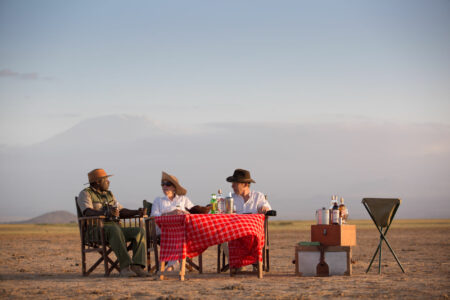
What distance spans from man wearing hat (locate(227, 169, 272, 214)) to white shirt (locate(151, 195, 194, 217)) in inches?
27.5

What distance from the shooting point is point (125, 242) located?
859 cm

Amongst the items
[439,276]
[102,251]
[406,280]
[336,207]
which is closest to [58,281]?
[102,251]

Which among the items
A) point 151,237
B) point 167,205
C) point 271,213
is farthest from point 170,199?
point 271,213

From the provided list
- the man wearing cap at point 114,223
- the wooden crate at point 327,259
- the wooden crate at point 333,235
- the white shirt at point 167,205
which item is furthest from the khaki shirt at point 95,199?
the wooden crate at point 333,235

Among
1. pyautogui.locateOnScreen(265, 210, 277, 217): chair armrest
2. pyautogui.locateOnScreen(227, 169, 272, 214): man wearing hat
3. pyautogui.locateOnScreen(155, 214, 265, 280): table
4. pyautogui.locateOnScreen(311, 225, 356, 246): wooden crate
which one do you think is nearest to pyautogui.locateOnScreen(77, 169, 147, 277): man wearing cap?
pyautogui.locateOnScreen(155, 214, 265, 280): table

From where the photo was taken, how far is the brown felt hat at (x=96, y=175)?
8.87 m

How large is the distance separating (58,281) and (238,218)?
243 cm

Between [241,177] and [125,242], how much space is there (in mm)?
1820

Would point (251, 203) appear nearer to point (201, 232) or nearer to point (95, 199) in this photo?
point (201, 232)

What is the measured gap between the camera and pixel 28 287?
7.43 metres

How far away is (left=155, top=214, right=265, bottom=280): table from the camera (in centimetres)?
783

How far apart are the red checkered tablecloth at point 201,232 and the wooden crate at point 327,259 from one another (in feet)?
2.56

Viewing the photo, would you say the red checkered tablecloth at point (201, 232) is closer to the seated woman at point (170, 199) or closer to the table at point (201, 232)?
the table at point (201, 232)

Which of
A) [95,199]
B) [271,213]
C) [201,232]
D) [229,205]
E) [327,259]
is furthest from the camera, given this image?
[95,199]
